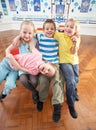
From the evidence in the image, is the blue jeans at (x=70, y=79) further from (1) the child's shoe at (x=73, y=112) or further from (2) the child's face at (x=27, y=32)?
(2) the child's face at (x=27, y=32)

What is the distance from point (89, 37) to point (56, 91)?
→ 124 inches

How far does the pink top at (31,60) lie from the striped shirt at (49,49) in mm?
92

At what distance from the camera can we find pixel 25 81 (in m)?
1.37

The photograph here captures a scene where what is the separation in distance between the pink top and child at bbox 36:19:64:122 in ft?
0.30

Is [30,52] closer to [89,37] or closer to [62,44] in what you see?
[62,44]

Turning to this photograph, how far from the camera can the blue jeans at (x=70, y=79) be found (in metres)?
Result: 1.31

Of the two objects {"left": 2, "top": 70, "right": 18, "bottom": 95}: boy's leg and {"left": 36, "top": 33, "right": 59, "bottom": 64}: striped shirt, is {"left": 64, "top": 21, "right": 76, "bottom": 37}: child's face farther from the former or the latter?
→ {"left": 2, "top": 70, "right": 18, "bottom": 95}: boy's leg

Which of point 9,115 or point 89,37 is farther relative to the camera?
point 89,37

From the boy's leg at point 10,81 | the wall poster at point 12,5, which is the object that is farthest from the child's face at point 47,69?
the wall poster at point 12,5

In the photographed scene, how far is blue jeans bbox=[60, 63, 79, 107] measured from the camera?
131 cm

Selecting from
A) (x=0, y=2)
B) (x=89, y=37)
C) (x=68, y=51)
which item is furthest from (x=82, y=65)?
(x=0, y=2)

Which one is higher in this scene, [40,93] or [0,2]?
A: [0,2]

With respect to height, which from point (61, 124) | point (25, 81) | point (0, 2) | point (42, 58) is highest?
point (0, 2)

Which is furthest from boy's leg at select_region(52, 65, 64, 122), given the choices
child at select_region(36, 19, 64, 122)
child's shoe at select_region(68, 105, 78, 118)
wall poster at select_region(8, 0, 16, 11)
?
wall poster at select_region(8, 0, 16, 11)
